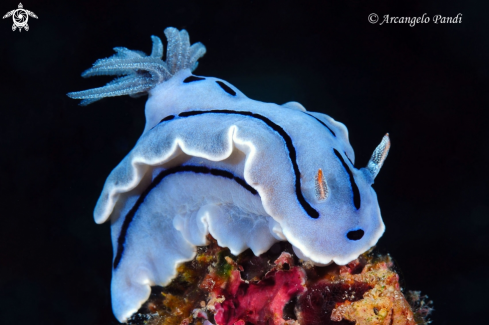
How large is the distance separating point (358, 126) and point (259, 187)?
11.1 ft

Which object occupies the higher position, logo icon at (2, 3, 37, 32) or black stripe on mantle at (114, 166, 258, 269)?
logo icon at (2, 3, 37, 32)

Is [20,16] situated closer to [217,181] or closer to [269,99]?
[269,99]

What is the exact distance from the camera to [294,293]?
2639mm

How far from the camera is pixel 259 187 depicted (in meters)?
2.63

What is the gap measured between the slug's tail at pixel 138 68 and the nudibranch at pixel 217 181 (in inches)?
0.4

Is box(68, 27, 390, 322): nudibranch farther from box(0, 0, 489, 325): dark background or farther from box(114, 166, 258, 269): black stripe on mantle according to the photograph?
box(0, 0, 489, 325): dark background

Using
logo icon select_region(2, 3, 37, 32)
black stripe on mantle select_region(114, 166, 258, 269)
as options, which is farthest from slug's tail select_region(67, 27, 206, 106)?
logo icon select_region(2, 3, 37, 32)

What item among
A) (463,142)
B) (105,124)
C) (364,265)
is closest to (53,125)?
(105,124)

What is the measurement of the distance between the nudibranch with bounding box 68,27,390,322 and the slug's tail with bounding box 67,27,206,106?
1 centimetres

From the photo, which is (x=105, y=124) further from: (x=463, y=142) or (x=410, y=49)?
(x=463, y=142)

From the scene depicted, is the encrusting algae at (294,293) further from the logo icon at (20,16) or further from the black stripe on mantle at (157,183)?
the logo icon at (20,16)

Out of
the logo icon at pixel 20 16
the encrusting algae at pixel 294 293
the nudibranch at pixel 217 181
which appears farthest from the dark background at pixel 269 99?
the encrusting algae at pixel 294 293

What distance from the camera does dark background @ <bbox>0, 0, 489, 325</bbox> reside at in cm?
479

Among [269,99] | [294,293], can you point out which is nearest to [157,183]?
[294,293]
